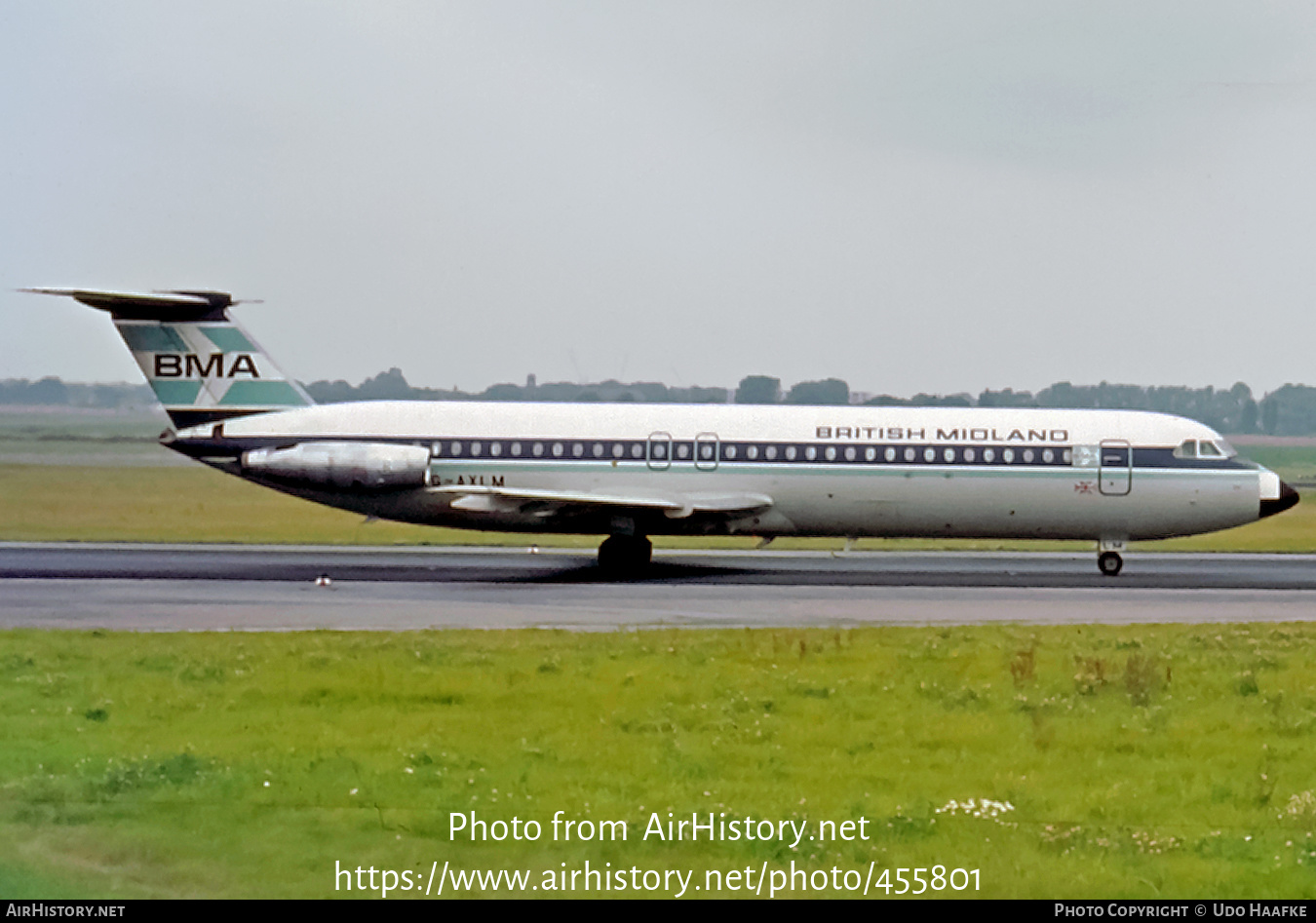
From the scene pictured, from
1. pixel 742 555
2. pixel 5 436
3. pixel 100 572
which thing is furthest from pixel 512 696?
pixel 5 436

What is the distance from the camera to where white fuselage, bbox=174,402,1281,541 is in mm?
27375

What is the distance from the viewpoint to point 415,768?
33.0 feet

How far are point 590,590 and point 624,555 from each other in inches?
146

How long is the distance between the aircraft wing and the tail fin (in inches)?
181

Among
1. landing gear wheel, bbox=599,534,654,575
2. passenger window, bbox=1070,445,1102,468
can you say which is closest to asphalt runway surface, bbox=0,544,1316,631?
landing gear wheel, bbox=599,534,654,575

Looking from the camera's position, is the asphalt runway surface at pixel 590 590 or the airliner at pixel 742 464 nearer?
the asphalt runway surface at pixel 590 590

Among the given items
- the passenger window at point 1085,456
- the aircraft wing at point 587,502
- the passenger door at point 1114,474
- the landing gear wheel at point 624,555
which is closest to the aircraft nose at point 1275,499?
the passenger door at point 1114,474

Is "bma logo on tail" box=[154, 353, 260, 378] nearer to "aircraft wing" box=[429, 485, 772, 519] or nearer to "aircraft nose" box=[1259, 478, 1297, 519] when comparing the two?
"aircraft wing" box=[429, 485, 772, 519]

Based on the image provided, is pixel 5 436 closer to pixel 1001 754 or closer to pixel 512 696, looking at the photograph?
pixel 512 696

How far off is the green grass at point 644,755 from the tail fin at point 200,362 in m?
11.3

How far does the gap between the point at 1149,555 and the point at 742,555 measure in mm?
10482

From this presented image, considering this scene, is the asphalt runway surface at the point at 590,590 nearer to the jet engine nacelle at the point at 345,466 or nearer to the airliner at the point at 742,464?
the airliner at the point at 742,464

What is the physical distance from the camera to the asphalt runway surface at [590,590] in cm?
2020

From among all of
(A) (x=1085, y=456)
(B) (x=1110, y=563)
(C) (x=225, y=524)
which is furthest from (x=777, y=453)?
(C) (x=225, y=524)
